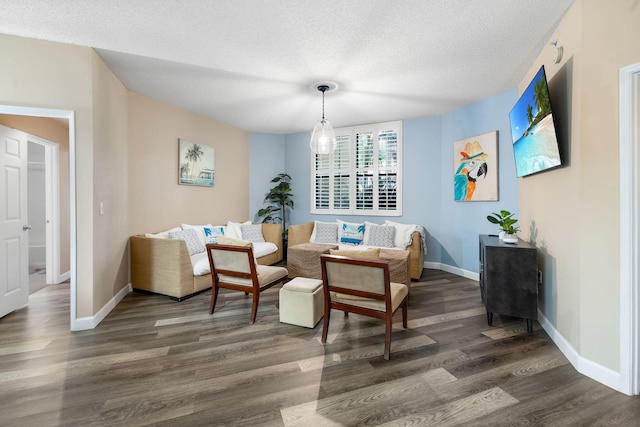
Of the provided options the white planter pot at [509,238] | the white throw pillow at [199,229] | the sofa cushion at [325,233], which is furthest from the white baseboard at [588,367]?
the white throw pillow at [199,229]

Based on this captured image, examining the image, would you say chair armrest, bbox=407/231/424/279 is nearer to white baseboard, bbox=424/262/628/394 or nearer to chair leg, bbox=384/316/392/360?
white baseboard, bbox=424/262/628/394

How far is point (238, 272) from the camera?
9.48 feet

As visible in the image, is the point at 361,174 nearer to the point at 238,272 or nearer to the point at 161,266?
the point at 238,272

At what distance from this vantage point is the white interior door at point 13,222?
2947mm

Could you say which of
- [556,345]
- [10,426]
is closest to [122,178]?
[10,426]

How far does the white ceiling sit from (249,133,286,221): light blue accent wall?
2.01m

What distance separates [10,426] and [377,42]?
3664 mm

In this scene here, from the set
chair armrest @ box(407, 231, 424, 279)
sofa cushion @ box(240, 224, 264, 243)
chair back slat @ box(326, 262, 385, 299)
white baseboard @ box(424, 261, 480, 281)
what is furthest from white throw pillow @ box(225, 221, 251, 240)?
white baseboard @ box(424, 261, 480, 281)

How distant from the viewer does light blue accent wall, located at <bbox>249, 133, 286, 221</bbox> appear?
6.05 metres

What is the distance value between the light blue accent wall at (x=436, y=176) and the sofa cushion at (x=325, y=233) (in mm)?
561

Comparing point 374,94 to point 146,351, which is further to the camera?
point 374,94

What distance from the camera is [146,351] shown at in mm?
2277

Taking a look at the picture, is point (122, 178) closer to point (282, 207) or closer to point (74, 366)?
point (74, 366)

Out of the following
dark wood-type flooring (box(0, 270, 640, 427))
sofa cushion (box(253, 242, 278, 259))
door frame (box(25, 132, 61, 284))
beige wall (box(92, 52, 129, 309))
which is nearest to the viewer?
dark wood-type flooring (box(0, 270, 640, 427))
